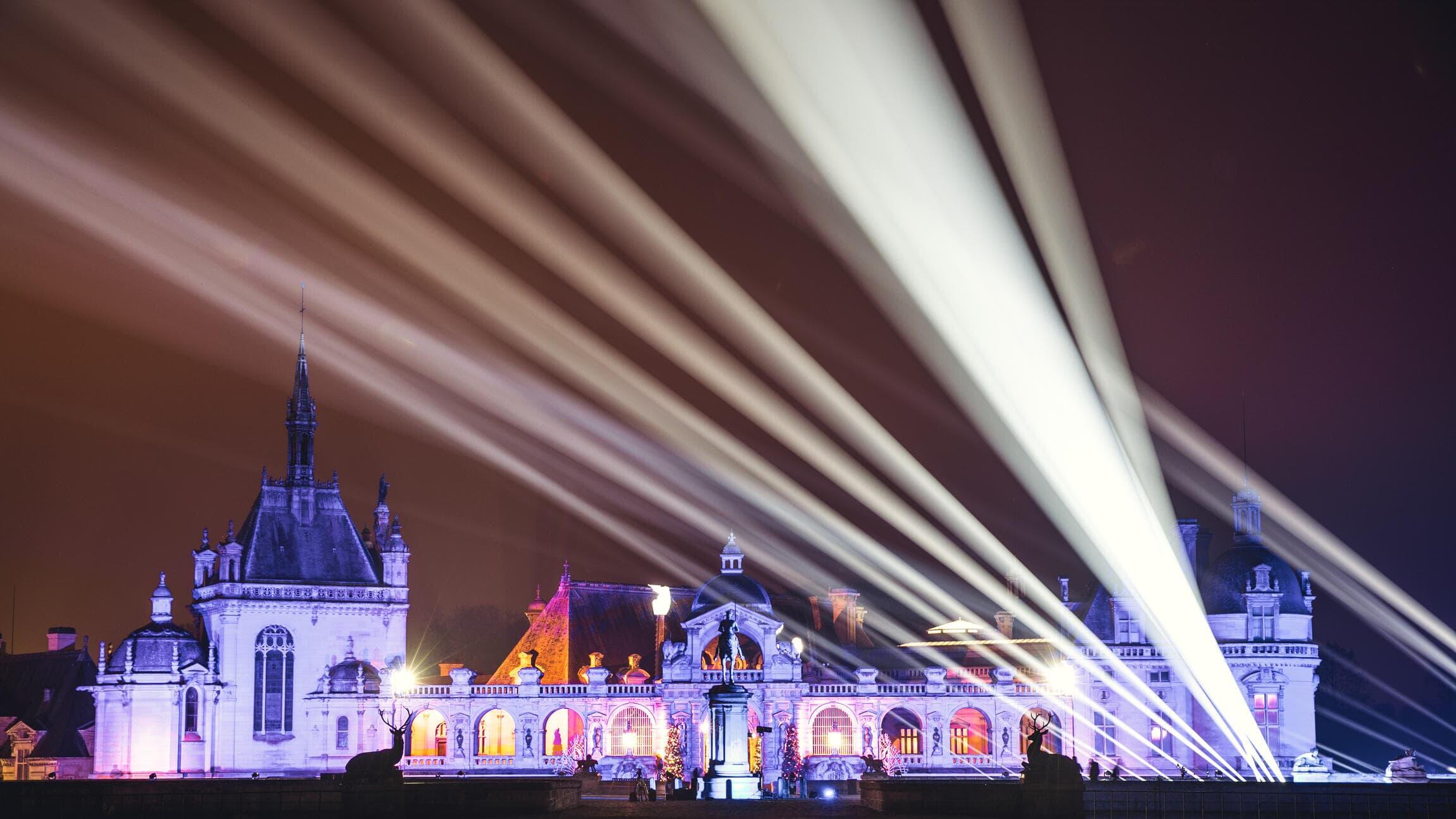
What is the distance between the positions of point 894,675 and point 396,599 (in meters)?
22.4

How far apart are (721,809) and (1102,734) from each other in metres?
29.0

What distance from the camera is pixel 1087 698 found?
255ft

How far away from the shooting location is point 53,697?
8412cm

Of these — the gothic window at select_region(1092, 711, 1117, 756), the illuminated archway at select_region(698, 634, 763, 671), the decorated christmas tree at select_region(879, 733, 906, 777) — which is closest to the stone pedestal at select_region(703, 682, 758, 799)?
the decorated christmas tree at select_region(879, 733, 906, 777)

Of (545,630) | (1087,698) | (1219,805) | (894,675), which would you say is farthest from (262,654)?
(1219,805)

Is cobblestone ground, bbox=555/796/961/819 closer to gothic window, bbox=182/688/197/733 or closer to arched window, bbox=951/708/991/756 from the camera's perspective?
arched window, bbox=951/708/991/756

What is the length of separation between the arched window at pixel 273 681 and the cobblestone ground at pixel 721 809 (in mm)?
23943

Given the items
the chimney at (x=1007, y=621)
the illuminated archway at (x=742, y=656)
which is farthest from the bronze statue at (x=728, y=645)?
the chimney at (x=1007, y=621)

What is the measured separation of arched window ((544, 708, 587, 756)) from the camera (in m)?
81.1

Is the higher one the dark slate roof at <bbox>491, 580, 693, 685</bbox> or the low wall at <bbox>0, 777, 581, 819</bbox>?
the dark slate roof at <bbox>491, 580, 693, 685</bbox>

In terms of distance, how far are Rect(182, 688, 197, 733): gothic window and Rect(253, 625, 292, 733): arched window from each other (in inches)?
96.0

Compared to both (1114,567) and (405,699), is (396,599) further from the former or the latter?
(1114,567)

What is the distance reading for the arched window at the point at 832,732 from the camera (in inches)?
3127

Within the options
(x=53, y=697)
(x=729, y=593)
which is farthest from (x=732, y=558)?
(x=53, y=697)
